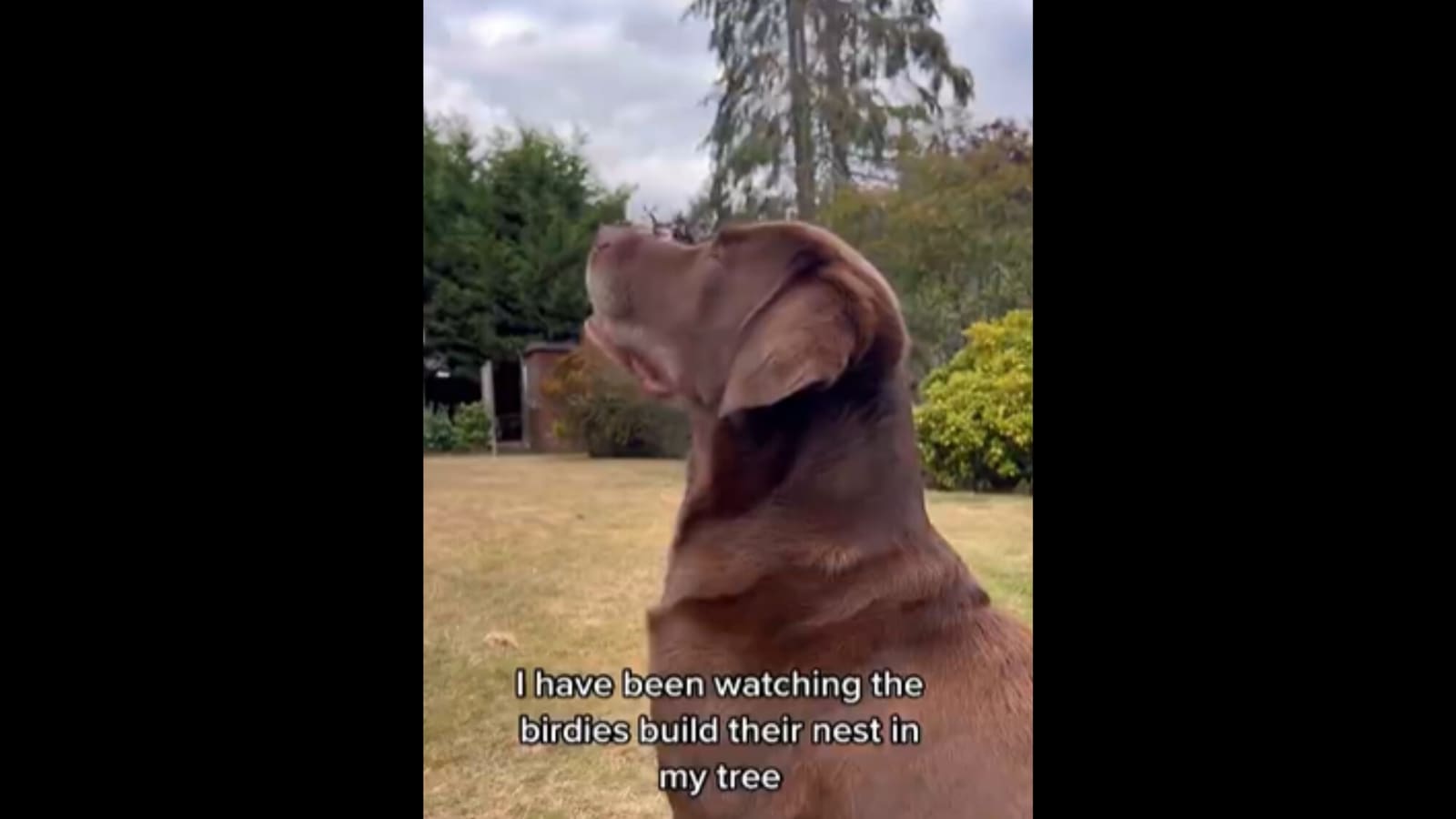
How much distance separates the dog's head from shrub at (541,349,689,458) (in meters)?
0.09

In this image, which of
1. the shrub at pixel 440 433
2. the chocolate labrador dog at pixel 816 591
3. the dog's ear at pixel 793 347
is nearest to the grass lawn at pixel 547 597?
the shrub at pixel 440 433

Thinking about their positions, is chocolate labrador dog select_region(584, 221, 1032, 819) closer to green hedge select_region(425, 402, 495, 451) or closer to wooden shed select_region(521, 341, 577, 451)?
wooden shed select_region(521, 341, 577, 451)

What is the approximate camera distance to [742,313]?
2.02m

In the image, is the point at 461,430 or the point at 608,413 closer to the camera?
the point at 608,413

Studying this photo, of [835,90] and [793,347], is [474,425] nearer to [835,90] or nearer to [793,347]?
[793,347]

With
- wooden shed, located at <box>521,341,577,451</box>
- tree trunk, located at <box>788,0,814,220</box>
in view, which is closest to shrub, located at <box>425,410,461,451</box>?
wooden shed, located at <box>521,341,577,451</box>

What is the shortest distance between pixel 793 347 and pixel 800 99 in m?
0.82

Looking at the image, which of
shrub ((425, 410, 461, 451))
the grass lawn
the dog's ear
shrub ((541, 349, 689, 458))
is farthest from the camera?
shrub ((425, 410, 461, 451))

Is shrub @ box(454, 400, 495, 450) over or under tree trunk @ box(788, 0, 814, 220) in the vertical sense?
under

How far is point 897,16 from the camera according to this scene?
238cm

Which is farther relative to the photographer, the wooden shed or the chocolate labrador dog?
the wooden shed

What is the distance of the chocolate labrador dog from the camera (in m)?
1.95

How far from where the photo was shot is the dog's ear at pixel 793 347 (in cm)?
192

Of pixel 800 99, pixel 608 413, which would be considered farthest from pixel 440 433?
pixel 800 99
